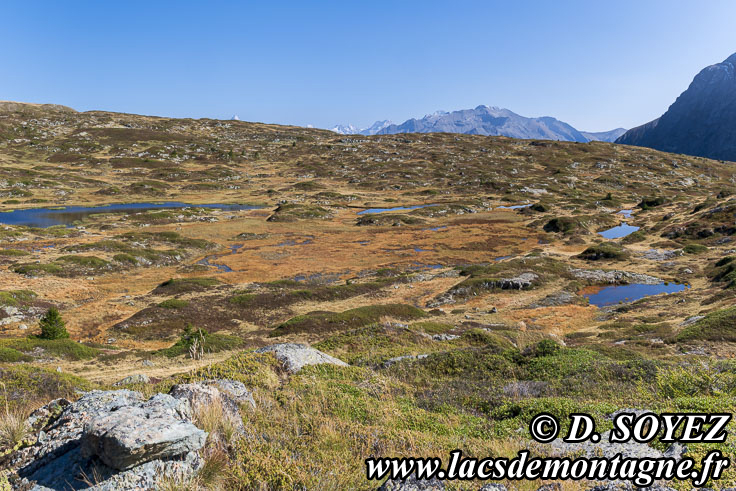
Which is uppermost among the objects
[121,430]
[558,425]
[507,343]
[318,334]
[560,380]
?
[121,430]

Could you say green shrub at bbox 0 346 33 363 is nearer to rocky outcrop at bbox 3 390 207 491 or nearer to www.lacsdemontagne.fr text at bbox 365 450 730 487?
rocky outcrop at bbox 3 390 207 491

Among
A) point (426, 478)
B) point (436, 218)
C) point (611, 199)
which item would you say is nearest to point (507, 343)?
point (426, 478)

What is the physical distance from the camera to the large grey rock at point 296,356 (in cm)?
1198

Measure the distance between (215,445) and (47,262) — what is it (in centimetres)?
5865

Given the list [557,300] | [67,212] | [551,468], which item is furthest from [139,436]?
[67,212]

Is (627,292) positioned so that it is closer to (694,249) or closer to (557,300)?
(557,300)

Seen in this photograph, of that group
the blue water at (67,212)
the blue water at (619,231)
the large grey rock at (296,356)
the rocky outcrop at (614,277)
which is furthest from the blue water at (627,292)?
the blue water at (67,212)

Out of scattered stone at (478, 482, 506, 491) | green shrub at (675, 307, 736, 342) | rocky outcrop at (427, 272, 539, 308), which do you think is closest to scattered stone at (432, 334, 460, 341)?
green shrub at (675, 307, 736, 342)

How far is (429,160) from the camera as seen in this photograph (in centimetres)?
17850

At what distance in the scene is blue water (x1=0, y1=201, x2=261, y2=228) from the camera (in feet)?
266

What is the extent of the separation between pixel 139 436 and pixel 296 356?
7.40 meters

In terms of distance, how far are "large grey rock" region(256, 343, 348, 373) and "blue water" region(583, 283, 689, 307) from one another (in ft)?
126

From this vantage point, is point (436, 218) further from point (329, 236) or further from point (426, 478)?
point (426, 478)

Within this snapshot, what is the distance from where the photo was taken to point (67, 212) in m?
92.5
